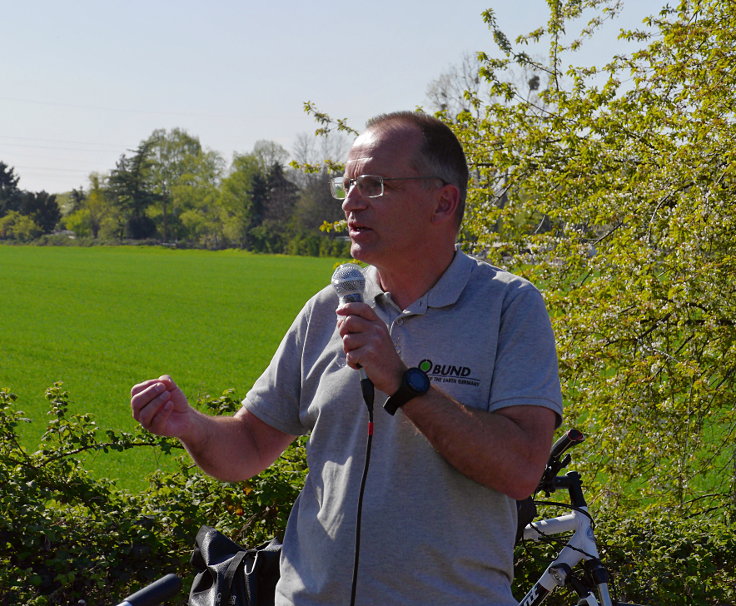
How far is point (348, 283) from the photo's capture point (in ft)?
7.48

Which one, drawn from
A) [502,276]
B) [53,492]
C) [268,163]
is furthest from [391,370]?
[268,163]

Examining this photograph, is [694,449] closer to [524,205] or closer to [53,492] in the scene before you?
[524,205]

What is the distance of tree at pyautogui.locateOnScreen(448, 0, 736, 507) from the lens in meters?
5.96

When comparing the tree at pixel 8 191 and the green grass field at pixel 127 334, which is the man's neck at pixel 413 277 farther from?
the tree at pixel 8 191

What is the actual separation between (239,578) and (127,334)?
85.5 ft

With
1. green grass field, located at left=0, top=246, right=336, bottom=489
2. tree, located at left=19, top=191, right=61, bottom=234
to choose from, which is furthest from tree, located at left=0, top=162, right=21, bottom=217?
green grass field, located at left=0, top=246, right=336, bottom=489

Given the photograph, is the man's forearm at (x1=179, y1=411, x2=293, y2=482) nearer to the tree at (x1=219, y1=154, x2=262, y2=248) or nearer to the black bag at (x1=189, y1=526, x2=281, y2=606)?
the black bag at (x1=189, y1=526, x2=281, y2=606)

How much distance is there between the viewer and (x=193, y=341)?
26.9 m

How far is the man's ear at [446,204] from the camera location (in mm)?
2379

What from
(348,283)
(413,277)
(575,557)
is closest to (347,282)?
(348,283)

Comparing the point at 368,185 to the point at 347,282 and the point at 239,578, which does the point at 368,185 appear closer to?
the point at 347,282

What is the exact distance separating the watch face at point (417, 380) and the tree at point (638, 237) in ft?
13.6

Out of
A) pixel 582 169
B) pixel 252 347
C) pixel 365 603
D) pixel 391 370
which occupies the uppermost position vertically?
pixel 582 169

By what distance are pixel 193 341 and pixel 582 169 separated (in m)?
20.7
